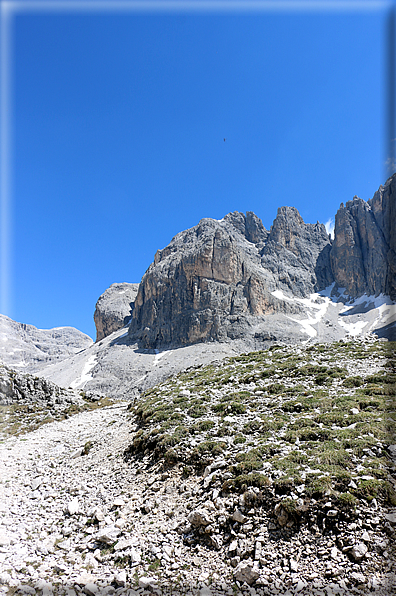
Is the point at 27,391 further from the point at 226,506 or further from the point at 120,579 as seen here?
the point at 226,506

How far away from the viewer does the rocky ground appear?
6594mm

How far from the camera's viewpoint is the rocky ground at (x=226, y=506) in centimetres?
659

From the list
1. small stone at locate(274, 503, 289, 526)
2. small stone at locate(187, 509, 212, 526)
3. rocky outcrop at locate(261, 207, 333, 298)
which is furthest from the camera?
rocky outcrop at locate(261, 207, 333, 298)

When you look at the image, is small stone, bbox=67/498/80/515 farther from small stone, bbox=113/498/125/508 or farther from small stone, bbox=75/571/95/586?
small stone, bbox=75/571/95/586

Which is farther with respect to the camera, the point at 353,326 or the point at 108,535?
the point at 353,326

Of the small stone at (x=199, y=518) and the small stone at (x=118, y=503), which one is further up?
the small stone at (x=199, y=518)

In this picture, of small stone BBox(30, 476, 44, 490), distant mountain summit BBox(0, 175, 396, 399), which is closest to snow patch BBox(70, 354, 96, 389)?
distant mountain summit BBox(0, 175, 396, 399)

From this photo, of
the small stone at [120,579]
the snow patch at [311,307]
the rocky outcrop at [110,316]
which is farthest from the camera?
the rocky outcrop at [110,316]

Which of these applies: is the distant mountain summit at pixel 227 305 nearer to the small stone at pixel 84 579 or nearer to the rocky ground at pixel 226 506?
the rocky ground at pixel 226 506

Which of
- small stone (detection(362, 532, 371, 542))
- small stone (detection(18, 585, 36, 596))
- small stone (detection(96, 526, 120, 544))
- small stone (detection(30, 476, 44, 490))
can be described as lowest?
small stone (detection(30, 476, 44, 490))

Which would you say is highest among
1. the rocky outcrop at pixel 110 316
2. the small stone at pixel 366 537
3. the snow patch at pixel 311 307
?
A: the rocky outcrop at pixel 110 316

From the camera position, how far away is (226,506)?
862 centimetres

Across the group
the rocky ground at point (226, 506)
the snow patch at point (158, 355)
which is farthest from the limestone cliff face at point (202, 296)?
the rocky ground at point (226, 506)

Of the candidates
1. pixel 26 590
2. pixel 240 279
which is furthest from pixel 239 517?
pixel 240 279
